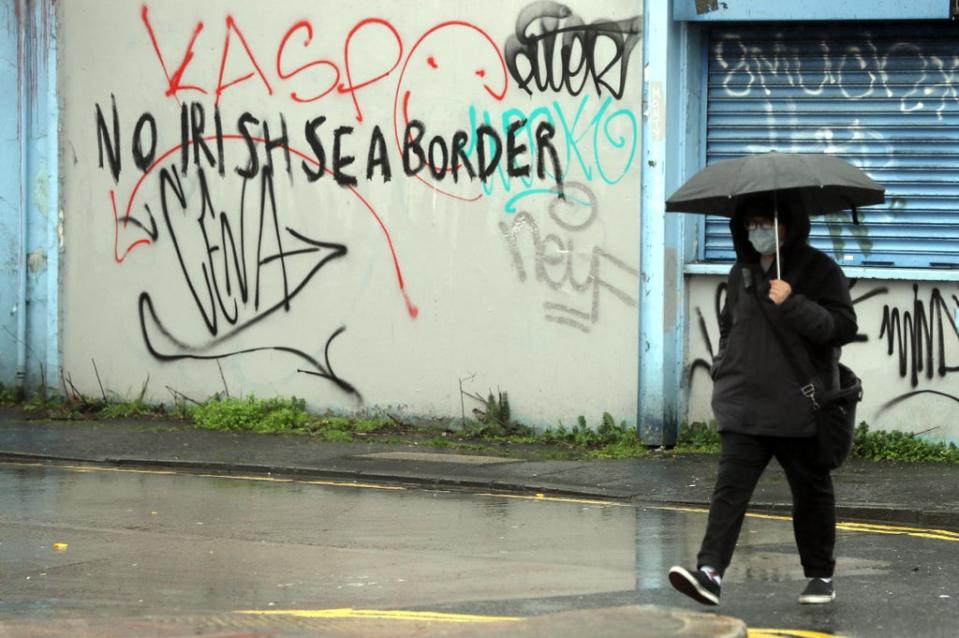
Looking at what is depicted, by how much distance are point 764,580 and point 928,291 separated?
6036 mm

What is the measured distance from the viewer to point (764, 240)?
732 centimetres

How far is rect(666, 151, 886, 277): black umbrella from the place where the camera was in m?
7.11

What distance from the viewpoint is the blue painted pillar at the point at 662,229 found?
1396 centimetres

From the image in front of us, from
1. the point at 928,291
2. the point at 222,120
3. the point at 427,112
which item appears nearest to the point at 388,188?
the point at 427,112

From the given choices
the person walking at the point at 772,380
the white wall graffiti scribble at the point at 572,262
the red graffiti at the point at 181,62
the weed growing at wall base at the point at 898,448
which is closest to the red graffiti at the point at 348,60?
the red graffiti at the point at 181,62

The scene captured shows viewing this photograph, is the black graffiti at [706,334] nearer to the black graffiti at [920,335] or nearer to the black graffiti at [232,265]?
the black graffiti at [920,335]

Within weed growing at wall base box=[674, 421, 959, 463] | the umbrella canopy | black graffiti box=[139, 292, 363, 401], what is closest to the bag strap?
the umbrella canopy

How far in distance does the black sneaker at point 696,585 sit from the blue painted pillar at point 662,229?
701 cm

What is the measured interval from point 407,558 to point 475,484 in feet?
11.3

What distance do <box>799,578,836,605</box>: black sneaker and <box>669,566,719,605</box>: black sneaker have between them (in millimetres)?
522

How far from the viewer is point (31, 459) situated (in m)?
14.1

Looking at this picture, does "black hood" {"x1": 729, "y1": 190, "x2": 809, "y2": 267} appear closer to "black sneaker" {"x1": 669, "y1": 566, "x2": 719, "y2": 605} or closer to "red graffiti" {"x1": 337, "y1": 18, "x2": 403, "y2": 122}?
"black sneaker" {"x1": 669, "y1": 566, "x2": 719, "y2": 605}

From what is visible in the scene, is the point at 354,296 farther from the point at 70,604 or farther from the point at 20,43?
the point at 70,604

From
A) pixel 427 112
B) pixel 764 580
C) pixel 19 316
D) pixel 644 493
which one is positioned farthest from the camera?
pixel 19 316
